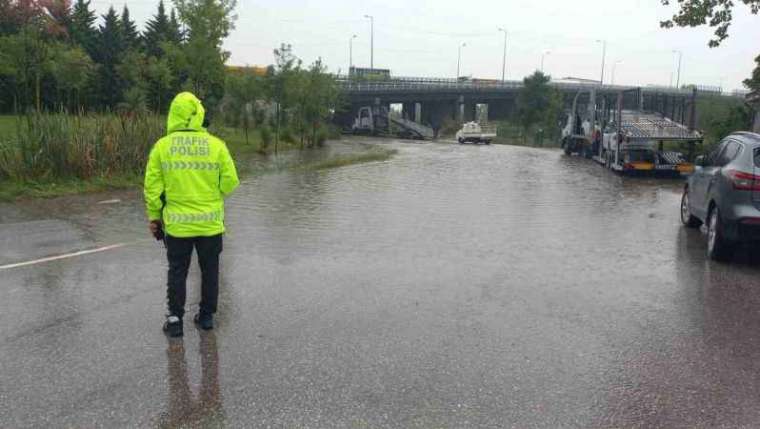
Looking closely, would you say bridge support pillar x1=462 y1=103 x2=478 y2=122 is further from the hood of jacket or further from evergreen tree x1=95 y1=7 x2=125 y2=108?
the hood of jacket

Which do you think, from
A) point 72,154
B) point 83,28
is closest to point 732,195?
point 72,154

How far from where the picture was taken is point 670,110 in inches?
944

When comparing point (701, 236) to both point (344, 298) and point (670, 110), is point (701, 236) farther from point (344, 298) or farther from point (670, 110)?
point (670, 110)

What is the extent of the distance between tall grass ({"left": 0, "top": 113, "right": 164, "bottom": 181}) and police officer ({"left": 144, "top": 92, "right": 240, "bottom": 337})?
32.9ft

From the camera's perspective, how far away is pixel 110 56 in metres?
52.0

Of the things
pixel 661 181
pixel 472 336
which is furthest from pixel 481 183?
pixel 472 336

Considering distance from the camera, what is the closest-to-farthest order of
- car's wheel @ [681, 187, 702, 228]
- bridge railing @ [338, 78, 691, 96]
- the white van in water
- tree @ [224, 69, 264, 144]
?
car's wheel @ [681, 187, 702, 228], tree @ [224, 69, 264, 144], the white van in water, bridge railing @ [338, 78, 691, 96]

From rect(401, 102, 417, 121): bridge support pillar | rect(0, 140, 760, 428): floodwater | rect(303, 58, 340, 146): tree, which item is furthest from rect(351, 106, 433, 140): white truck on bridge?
rect(0, 140, 760, 428): floodwater

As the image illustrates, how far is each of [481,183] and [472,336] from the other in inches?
513

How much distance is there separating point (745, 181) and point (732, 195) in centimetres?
21

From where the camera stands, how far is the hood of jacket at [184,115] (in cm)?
538

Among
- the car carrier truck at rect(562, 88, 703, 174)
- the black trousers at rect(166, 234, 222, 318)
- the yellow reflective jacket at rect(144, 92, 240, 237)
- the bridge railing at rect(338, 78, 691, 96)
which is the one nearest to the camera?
the yellow reflective jacket at rect(144, 92, 240, 237)

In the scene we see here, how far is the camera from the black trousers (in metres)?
5.43

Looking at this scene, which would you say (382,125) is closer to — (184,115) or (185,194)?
(184,115)
